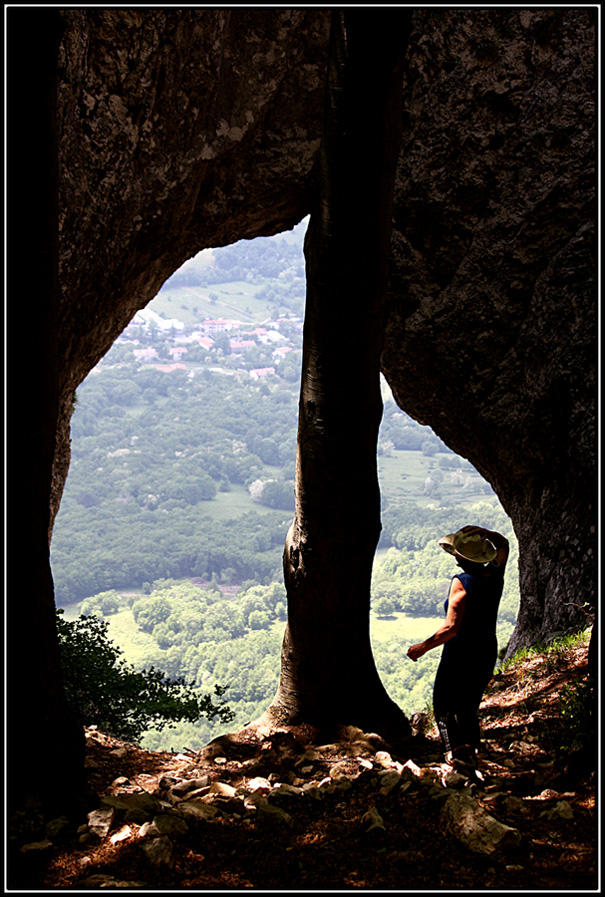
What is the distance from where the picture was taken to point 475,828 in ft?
10.5

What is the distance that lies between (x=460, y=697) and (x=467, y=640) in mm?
366

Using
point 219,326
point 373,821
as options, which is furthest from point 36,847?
point 219,326

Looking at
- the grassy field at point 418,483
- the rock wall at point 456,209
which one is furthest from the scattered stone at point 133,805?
the grassy field at point 418,483

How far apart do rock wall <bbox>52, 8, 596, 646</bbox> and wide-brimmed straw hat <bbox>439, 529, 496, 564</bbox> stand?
3.36 m

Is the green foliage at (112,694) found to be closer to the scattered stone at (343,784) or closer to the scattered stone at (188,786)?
the scattered stone at (188,786)

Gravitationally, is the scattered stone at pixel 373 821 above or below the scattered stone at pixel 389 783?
below

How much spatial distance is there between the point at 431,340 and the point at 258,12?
4.30 metres

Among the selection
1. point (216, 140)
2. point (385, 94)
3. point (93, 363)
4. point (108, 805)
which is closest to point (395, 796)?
point (108, 805)

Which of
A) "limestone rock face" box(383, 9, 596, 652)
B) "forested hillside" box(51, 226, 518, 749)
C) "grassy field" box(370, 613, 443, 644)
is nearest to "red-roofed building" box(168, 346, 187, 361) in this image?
"forested hillside" box(51, 226, 518, 749)

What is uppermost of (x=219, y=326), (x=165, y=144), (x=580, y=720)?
(x=219, y=326)

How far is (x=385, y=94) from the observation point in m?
4.19

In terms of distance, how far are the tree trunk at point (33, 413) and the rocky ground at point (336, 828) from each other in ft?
1.06

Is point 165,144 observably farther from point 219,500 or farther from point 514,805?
point 219,500

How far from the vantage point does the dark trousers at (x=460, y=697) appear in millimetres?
4195
